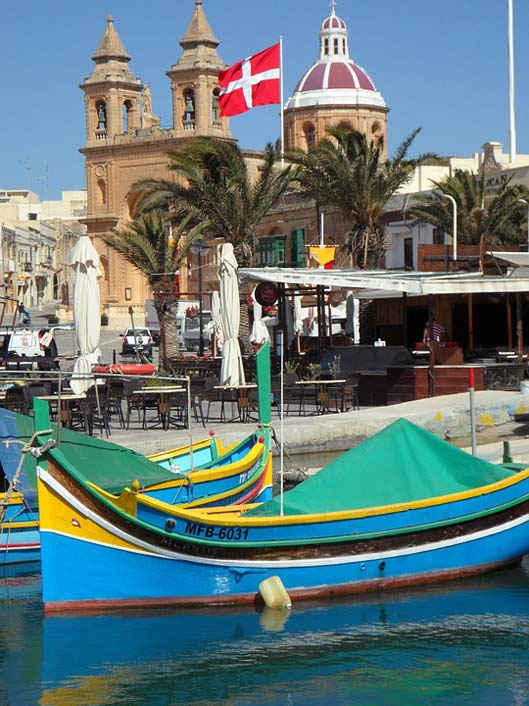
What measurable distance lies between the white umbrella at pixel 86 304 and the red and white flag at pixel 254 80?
1845cm

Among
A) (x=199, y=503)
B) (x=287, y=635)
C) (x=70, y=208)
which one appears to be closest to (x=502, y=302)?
(x=199, y=503)

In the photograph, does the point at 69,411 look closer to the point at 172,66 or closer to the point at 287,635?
the point at 287,635

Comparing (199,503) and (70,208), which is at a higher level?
(70,208)

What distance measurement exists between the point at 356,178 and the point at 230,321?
12385 mm

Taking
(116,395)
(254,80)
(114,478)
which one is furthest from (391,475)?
(254,80)

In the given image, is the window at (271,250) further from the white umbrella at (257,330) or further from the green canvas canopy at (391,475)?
the green canvas canopy at (391,475)

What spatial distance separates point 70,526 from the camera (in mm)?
12094

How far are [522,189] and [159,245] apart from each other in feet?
46.5

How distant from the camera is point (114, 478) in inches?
555

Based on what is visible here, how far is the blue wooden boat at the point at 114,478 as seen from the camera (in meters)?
14.1

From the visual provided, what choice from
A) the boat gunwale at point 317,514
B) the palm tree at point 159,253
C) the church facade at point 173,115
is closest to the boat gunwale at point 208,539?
the boat gunwale at point 317,514

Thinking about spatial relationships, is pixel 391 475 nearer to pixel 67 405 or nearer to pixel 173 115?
pixel 67 405

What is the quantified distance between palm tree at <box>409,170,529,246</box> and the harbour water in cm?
2899

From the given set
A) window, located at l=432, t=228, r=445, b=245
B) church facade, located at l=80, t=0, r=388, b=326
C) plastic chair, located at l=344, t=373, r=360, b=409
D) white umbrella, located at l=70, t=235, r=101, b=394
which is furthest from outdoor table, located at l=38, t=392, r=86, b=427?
church facade, located at l=80, t=0, r=388, b=326
